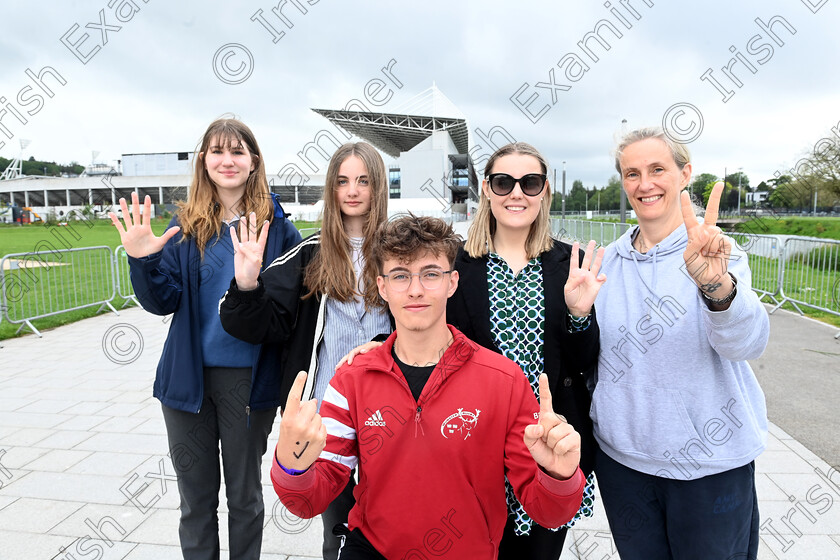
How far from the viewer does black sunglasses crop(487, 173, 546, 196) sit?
231 cm

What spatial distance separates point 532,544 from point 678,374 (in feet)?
3.06

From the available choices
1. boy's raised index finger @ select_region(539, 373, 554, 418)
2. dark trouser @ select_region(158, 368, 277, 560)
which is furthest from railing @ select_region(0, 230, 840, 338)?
boy's raised index finger @ select_region(539, 373, 554, 418)

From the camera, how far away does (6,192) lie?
72125 millimetres

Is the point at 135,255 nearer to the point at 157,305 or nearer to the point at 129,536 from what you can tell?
the point at 157,305

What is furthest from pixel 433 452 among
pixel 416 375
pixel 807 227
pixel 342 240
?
pixel 807 227

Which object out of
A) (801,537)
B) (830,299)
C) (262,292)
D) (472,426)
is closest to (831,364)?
(830,299)

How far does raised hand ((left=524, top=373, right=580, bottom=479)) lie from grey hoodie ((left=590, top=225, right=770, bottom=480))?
1.70 feet

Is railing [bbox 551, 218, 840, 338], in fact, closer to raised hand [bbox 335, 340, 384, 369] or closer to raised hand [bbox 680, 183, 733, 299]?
raised hand [bbox 680, 183, 733, 299]

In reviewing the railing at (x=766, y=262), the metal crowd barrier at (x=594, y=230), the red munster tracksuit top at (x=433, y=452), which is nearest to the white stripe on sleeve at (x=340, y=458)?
the red munster tracksuit top at (x=433, y=452)

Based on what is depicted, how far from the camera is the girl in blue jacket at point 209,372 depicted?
244 centimetres

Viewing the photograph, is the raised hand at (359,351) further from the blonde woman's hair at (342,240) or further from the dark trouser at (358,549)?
the dark trouser at (358,549)

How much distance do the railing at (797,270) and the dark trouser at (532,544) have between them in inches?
337

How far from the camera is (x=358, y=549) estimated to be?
1.92m

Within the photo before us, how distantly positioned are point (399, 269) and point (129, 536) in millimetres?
2692
